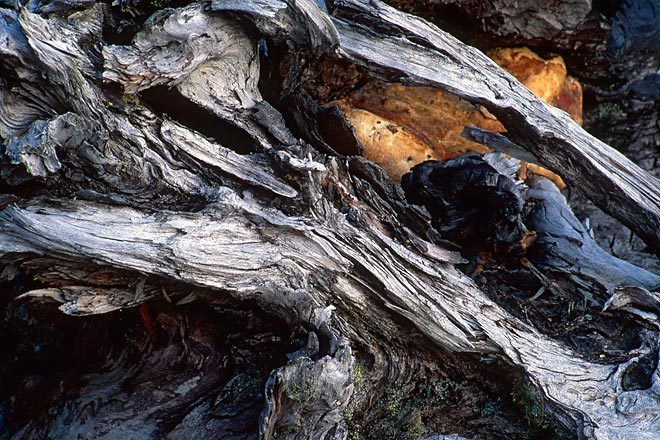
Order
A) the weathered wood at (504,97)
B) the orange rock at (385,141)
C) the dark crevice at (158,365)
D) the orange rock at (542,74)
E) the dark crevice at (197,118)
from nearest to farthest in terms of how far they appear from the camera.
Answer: the dark crevice at (197,118) → the dark crevice at (158,365) → the weathered wood at (504,97) → the orange rock at (385,141) → the orange rock at (542,74)

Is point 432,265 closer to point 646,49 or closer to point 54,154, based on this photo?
point 54,154

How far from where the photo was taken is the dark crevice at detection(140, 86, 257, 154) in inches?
147

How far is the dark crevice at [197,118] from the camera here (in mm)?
3742

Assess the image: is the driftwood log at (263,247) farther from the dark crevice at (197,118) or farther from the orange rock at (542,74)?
the orange rock at (542,74)

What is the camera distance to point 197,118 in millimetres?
3928

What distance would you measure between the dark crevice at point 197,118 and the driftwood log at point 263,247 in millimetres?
15

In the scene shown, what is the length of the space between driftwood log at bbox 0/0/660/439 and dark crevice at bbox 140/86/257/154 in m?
0.02

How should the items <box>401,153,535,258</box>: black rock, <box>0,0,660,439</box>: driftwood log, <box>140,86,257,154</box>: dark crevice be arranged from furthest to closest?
1. <box>401,153,535,258</box>: black rock
2. <box>140,86,257,154</box>: dark crevice
3. <box>0,0,660,439</box>: driftwood log

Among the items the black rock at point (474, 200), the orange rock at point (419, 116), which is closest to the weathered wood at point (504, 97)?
the black rock at point (474, 200)

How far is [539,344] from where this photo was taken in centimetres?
400

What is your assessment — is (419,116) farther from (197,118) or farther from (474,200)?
(197,118)

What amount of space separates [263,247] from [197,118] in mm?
1149

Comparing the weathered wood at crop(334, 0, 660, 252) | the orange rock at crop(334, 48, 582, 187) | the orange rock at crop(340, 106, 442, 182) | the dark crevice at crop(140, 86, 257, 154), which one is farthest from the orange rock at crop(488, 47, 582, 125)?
the dark crevice at crop(140, 86, 257, 154)

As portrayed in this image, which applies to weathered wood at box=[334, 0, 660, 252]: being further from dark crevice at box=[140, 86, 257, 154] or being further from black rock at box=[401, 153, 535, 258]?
dark crevice at box=[140, 86, 257, 154]
